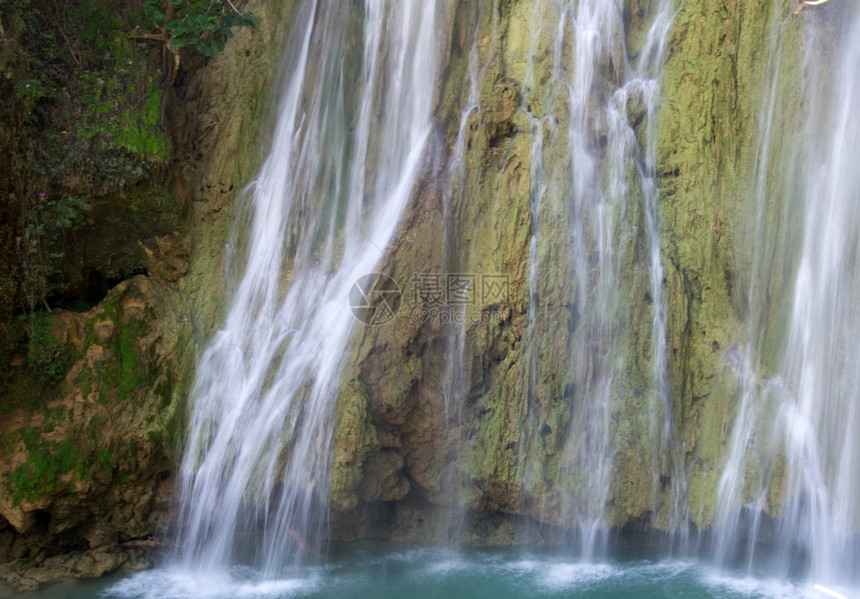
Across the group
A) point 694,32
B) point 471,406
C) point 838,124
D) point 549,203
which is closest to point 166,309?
point 471,406

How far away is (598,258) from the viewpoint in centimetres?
761

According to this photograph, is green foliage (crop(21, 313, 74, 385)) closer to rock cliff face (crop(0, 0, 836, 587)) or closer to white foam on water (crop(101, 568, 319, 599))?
rock cliff face (crop(0, 0, 836, 587))

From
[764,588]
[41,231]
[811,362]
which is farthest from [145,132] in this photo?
[764,588]

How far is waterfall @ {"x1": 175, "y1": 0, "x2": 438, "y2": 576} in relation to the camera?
24.0 feet

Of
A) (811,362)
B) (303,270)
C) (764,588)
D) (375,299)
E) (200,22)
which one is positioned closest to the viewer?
(764,588)

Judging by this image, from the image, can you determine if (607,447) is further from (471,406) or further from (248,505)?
(248,505)

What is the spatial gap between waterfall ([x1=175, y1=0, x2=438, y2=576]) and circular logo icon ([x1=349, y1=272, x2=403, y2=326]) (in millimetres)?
120

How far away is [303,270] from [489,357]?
2.41 m

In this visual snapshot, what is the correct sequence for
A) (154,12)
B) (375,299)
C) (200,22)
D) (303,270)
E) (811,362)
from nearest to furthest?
(811,362), (200,22), (154,12), (375,299), (303,270)

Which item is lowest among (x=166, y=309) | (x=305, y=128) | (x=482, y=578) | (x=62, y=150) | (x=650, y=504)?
(x=482, y=578)

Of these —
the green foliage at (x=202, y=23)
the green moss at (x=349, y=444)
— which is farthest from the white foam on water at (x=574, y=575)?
the green foliage at (x=202, y=23)

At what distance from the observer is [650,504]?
7.40 m

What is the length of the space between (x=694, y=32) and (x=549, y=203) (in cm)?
250

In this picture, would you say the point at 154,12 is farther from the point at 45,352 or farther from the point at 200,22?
the point at 45,352
